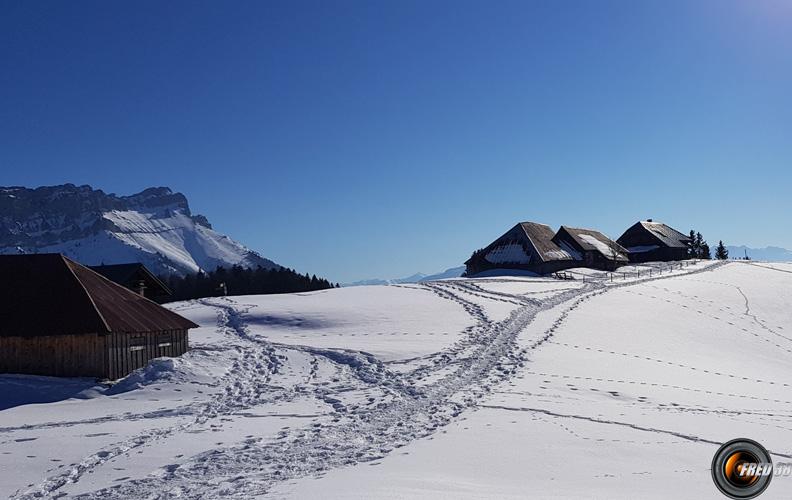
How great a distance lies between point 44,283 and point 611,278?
45.8 m

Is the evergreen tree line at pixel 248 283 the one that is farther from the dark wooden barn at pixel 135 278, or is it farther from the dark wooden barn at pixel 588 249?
the dark wooden barn at pixel 135 278

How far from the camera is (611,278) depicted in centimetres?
5409

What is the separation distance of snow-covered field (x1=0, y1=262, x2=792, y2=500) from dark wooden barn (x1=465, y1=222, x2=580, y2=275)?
24.6 meters

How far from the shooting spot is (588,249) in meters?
67.1

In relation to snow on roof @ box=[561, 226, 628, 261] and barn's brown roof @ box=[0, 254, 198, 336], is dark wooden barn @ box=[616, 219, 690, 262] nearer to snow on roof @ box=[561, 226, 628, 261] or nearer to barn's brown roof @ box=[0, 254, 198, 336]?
snow on roof @ box=[561, 226, 628, 261]

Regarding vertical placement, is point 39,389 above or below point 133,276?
below

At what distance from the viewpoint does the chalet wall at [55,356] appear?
1959 cm

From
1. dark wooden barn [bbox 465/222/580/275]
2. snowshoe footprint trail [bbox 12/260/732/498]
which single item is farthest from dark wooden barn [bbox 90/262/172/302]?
dark wooden barn [bbox 465/222/580/275]

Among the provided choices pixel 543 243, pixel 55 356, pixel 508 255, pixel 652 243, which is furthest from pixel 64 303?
pixel 652 243

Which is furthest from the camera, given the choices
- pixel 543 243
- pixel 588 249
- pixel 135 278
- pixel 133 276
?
pixel 588 249

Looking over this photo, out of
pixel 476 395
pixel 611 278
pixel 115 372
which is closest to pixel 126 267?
pixel 115 372

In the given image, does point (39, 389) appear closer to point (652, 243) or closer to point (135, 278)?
point (135, 278)

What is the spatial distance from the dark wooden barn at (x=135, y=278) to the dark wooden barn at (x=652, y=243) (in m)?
64.5

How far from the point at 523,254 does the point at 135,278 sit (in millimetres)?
37905
